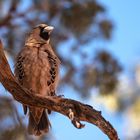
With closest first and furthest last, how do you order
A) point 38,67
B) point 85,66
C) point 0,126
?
point 38,67 < point 0,126 < point 85,66

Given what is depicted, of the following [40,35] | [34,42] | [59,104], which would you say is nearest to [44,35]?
[40,35]

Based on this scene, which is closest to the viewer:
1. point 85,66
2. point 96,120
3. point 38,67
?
point 96,120

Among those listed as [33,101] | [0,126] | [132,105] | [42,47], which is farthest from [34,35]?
[132,105]

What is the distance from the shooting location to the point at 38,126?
5301 millimetres

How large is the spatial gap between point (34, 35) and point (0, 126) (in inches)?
37.7

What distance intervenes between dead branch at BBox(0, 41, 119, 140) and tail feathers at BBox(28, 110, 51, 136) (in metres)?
0.89

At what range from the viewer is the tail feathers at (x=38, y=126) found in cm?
524

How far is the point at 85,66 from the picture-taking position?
7777 millimetres

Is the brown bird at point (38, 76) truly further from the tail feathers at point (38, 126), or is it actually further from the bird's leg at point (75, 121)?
the bird's leg at point (75, 121)

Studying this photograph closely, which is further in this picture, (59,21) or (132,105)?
(132,105)

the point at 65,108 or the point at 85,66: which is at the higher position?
the point at 85,66

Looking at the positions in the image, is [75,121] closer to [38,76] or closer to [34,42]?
[38,76]

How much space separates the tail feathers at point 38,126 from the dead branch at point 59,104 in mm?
894

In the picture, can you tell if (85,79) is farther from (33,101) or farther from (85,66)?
(33,101)
